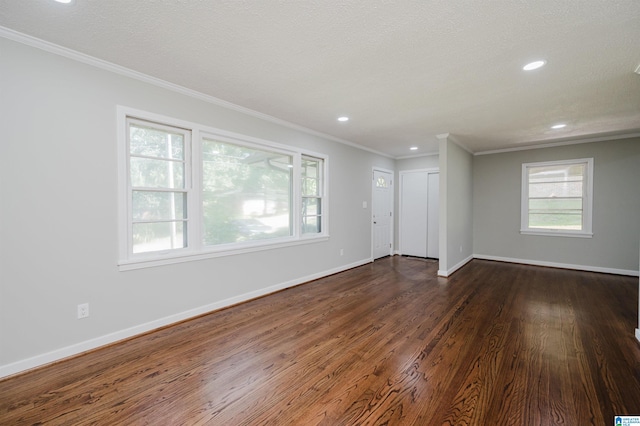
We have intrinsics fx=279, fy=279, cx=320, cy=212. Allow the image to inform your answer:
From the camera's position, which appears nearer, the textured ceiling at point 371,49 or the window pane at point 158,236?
the textured ceiling at point 371,49

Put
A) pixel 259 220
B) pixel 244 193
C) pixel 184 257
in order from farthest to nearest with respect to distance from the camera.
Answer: pixel 259 220, pixel 244 193, pixel 184 257

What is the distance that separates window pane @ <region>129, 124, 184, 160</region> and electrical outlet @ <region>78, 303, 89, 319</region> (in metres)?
1.42

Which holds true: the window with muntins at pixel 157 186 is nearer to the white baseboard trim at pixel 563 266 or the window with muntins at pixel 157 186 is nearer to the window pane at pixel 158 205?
the window pane at pixel 158 205

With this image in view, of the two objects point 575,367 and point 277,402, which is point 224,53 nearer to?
point 277,402

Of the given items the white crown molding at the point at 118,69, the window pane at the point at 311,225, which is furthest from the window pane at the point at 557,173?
the white crown molding at the point at 118,69

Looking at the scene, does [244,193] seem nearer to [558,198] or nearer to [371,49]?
[371,49]

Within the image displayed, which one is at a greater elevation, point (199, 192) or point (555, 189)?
point (555, 189)

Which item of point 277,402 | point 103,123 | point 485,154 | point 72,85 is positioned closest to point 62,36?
point 72,85

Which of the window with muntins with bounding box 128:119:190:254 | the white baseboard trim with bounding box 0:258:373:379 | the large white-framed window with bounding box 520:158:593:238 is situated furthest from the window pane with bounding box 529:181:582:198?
the window with muntins with bounding box 128:119:190:254

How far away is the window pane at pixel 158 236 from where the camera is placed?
9.11ft

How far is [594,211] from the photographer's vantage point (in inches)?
207

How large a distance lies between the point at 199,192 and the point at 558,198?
6.67 metres

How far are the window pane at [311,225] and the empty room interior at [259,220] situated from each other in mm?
214

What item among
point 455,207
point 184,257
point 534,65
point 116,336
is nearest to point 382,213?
point 455,207
